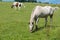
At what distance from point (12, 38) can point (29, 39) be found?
1.05 meters

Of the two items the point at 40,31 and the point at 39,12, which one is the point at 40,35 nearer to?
the point at 40,31

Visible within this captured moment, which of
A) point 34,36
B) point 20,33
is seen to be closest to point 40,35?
point 34,36

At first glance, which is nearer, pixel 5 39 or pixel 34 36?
pixel 5 39

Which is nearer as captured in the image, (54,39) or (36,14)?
(54,39)

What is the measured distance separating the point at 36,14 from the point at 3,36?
2.96 m

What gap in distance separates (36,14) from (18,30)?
1770 millimetres

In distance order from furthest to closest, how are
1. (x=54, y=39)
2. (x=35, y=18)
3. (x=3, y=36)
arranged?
(x=35, y=18), (x=3, y=36), (x=54, y=39)

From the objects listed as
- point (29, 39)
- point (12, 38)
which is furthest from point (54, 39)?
→ point (12, 38)

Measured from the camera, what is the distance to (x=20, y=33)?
1372 cm

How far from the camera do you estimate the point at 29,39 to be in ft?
40.4

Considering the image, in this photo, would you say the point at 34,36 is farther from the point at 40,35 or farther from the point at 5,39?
the point at 5,39

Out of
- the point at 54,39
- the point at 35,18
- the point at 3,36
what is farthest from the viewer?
the point at 35,18

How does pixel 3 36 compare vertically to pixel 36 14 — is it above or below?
below

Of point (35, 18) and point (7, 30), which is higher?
point (35, 18)
